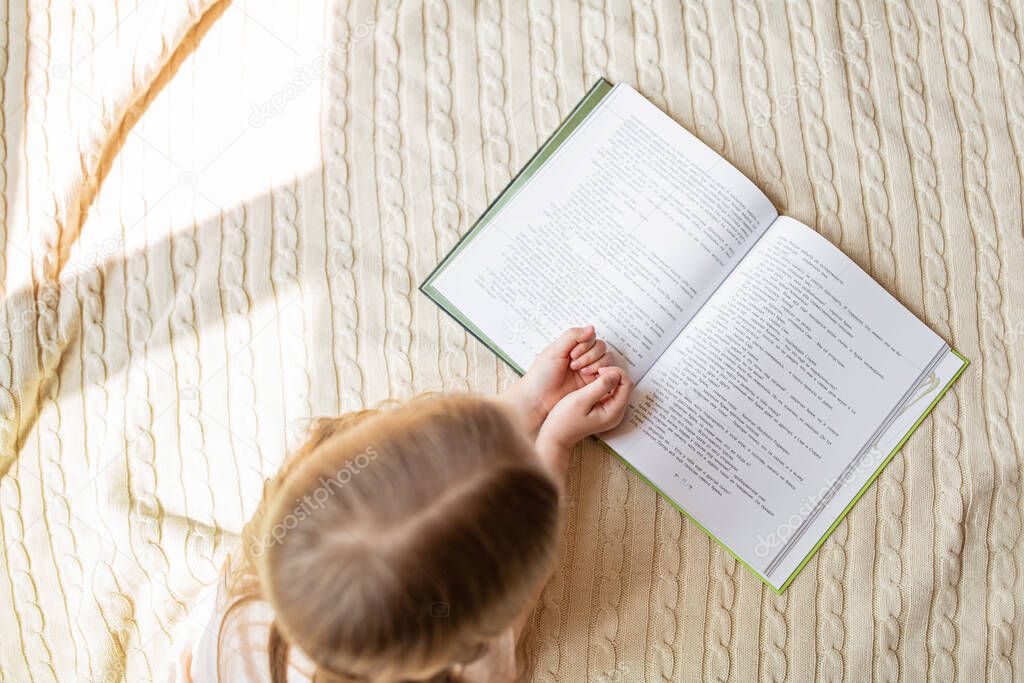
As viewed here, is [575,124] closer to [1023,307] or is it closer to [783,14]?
[783,14]

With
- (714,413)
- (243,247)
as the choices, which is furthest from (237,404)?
(714,413)

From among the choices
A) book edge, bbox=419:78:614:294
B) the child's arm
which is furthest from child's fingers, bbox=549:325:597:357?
book edge, bbox=419:78:614:294

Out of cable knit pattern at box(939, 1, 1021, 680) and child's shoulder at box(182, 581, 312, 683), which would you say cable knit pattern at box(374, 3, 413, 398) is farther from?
cable knit pattern at box(939, 1, 1021, 680)

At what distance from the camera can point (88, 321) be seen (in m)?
0.80

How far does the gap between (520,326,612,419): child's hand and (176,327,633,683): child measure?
0.14m

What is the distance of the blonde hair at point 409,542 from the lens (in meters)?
0.54

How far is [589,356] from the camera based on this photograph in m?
0.77

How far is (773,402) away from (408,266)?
0.37 metres

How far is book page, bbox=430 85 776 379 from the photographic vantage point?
787 mm

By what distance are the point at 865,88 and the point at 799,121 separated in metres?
0.08

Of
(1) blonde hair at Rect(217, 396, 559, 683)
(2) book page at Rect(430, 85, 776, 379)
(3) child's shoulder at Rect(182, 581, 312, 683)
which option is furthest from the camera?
(2) book page at Rect(430, 85, 776, 379)

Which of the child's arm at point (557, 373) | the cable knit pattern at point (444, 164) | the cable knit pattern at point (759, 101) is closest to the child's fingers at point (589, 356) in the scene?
the child's arm at point (557, 373)

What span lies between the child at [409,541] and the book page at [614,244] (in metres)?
0.18

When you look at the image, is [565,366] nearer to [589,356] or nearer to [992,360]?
[589,356]
